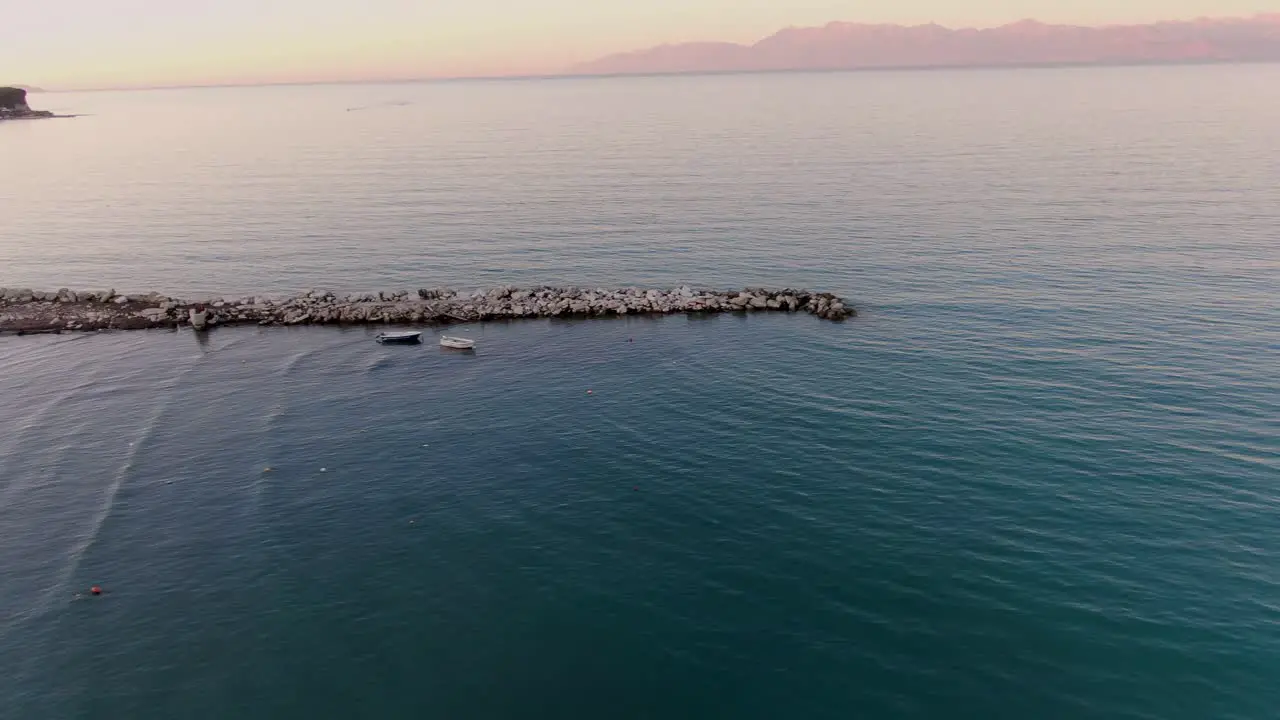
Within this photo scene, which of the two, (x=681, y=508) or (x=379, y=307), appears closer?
(x=681, y=508)

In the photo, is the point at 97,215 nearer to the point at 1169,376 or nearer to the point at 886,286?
the point at 886,286

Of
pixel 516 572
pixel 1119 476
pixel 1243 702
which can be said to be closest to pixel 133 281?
pixel 516 572

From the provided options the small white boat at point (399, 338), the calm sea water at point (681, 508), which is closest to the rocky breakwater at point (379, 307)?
the calm sea water at point (681, 508)

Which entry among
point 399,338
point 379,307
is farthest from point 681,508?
point 379,307

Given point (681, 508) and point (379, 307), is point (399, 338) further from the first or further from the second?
point (681, 508)

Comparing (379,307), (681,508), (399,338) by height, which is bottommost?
(681,508)

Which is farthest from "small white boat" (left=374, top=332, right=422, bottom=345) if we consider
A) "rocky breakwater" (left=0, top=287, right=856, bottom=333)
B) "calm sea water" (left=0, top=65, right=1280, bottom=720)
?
"rocky breakwater" (left=0, top=287, right=856, bottom=333)
